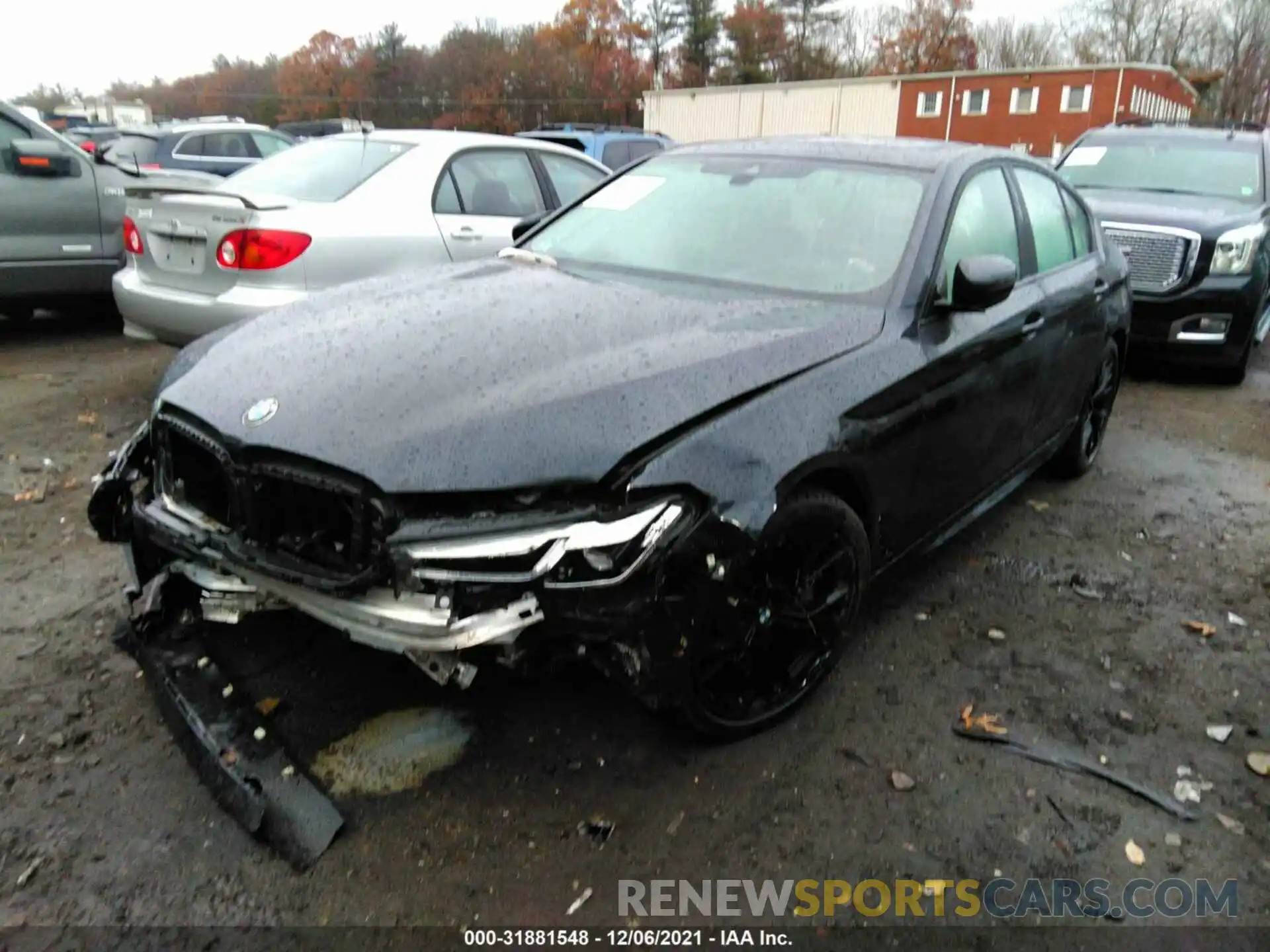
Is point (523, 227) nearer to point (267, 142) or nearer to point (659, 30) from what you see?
point (267, 142)

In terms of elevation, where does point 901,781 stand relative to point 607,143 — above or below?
below

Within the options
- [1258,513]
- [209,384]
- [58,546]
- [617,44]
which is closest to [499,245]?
[58,546]

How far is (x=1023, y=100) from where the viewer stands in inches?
1580

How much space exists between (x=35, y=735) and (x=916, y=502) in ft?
8.86

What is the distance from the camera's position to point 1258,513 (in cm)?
463

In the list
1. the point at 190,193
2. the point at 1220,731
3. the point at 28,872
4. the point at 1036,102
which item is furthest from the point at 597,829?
the point at 1036,102

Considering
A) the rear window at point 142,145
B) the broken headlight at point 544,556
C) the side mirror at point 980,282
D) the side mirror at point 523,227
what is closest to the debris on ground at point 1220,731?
the side mirror at point 980,282

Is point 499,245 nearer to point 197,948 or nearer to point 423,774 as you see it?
point 423,774

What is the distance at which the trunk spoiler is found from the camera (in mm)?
4840

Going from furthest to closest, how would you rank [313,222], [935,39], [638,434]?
[935,39] → [313,222] → [638,434]

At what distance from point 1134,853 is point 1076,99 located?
141 ft

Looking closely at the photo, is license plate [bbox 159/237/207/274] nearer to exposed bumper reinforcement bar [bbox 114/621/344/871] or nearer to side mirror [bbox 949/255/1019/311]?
exposed bumper reinforcement bar [bbox 114/621/344/871]

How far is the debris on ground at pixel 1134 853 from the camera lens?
2.36m

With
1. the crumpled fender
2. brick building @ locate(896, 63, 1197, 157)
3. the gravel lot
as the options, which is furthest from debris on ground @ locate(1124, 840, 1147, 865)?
brick building @ locate(896, 63, 1197, 157)
